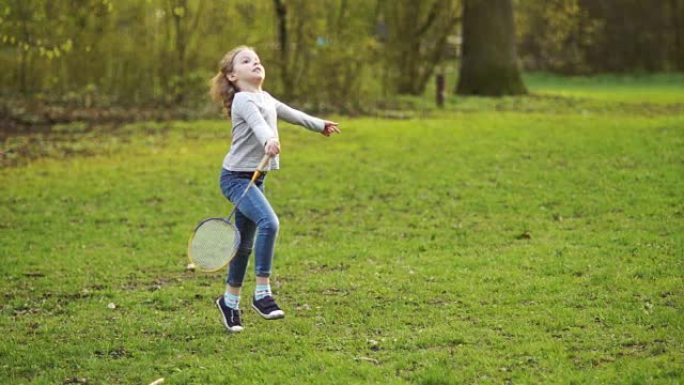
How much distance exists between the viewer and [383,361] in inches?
256

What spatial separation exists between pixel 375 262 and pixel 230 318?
8.64 feet

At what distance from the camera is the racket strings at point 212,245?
708 cm

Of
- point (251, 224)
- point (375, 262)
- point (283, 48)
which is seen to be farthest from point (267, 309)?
point (283, 48)

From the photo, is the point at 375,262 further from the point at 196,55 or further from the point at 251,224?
the point at 196,55

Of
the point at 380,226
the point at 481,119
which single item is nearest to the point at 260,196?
the point at 380,226

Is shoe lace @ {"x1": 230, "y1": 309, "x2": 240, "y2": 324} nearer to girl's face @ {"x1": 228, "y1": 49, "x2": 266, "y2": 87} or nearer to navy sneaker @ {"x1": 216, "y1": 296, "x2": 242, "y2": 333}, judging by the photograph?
navy sneaker @ {"x1": 216, "y1": 296, "x2": 242, "y2": 333}

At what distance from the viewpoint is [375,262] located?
9812 mm

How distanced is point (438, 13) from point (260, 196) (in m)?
22.2

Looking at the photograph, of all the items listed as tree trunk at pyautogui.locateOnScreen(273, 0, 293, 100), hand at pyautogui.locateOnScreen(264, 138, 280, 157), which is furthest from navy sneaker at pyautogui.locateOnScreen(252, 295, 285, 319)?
tree trunk at pyautogui.locateOnScreen(273, 0, 293, 100)

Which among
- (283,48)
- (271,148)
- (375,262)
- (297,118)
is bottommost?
(375,262)

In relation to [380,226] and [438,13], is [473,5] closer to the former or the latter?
[438,13]

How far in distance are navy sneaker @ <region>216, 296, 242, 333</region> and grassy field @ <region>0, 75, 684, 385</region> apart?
81 mm

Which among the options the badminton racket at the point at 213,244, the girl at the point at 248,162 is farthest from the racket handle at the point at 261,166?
the badminton racket at the point at 213,244

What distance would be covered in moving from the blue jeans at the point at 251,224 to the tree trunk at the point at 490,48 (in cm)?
2117
